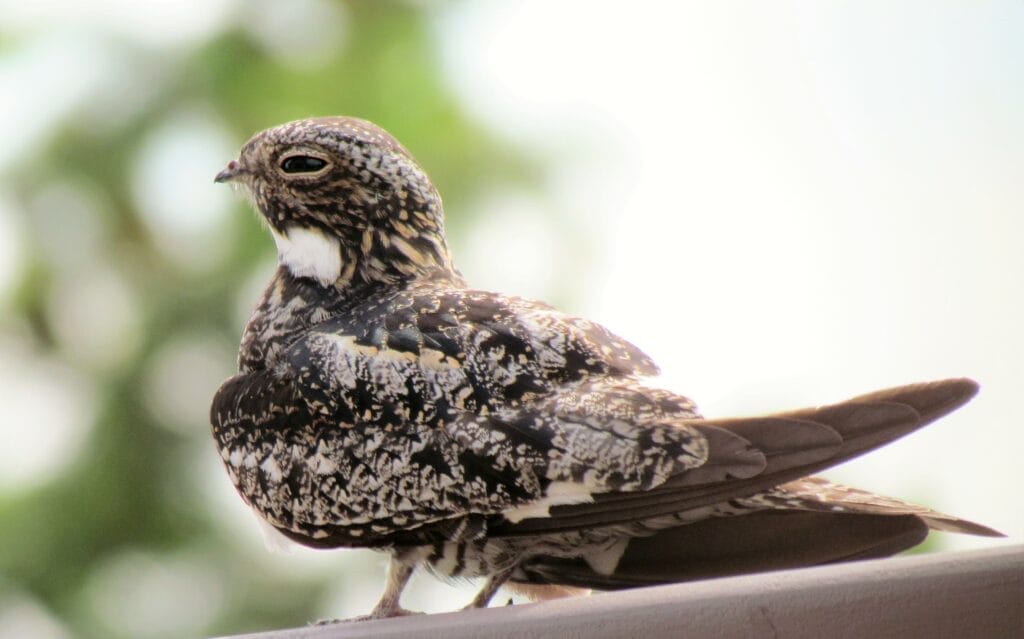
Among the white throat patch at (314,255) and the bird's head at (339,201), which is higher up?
the bird's head at (339,201)

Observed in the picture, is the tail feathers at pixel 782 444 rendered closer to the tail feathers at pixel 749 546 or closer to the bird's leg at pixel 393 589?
the tail feathers at pixel 749 546

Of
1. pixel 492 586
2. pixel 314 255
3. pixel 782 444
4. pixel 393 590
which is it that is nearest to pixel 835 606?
pixel 782 444

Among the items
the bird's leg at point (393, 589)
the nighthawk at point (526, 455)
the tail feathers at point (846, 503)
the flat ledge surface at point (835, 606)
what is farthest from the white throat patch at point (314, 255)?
the flat ledge surface at point (835, 606)

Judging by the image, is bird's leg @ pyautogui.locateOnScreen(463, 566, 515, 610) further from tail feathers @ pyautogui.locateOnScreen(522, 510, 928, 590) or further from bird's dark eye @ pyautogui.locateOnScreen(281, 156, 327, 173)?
bird's dark eye @ pyautogui.locateOnScreen(281, 156, 327, 173)

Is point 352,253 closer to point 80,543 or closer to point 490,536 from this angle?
point 490,536

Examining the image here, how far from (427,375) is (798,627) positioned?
0.76 m

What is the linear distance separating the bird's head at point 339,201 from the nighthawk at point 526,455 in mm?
142

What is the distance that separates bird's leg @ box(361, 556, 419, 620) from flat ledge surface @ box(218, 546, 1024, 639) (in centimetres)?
58

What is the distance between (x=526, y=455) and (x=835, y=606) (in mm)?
580

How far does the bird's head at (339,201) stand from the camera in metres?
2.22

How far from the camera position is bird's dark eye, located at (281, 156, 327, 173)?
7.34 ft

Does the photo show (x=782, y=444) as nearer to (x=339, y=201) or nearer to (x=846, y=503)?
(x=846, y=503)

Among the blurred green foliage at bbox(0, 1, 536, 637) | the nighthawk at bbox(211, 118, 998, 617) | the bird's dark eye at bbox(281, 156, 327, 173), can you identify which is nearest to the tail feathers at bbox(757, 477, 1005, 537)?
the nighthawk at bbox(211, 118, 998, 617)

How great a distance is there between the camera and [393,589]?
1.88m
